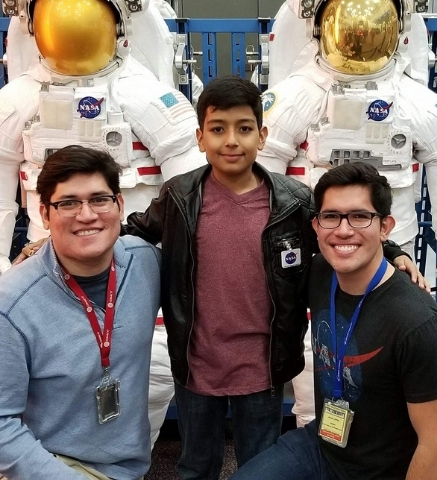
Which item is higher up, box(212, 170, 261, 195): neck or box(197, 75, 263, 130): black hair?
box(197, 75, 263, 130): black hair

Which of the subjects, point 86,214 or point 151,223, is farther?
point 151,223

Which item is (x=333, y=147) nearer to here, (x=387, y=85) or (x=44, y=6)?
(x=387, y=85)

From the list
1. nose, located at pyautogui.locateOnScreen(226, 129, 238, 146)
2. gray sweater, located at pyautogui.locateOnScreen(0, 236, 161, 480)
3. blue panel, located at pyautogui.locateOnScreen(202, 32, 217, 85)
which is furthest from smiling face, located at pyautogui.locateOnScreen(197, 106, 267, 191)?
blue panel, located at pyautogui.locateOnScreen(202, 32, 217, 85)

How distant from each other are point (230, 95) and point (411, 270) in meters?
0.56

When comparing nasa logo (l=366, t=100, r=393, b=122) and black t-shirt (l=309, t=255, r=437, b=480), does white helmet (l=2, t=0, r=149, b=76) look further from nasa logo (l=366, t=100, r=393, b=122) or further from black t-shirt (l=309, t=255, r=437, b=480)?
black t-shirt (l=309, t=255, r=437, b=480)

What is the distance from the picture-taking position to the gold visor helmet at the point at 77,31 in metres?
1.97

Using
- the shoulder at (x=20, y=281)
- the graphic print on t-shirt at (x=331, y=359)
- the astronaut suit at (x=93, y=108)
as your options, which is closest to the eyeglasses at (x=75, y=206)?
the shoulder at (x=20, y=281)

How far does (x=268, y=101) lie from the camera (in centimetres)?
219

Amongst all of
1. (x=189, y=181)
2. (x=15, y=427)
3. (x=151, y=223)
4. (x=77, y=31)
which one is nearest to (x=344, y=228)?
(x=189, y=181)

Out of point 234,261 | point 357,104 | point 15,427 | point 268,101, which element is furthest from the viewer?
point 268,101

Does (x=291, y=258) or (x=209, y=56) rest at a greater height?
(x=209, y=56)

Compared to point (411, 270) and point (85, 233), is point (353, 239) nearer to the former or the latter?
point (411, 270)

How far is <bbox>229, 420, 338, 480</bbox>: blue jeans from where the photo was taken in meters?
1.39

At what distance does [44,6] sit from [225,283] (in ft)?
4.04
